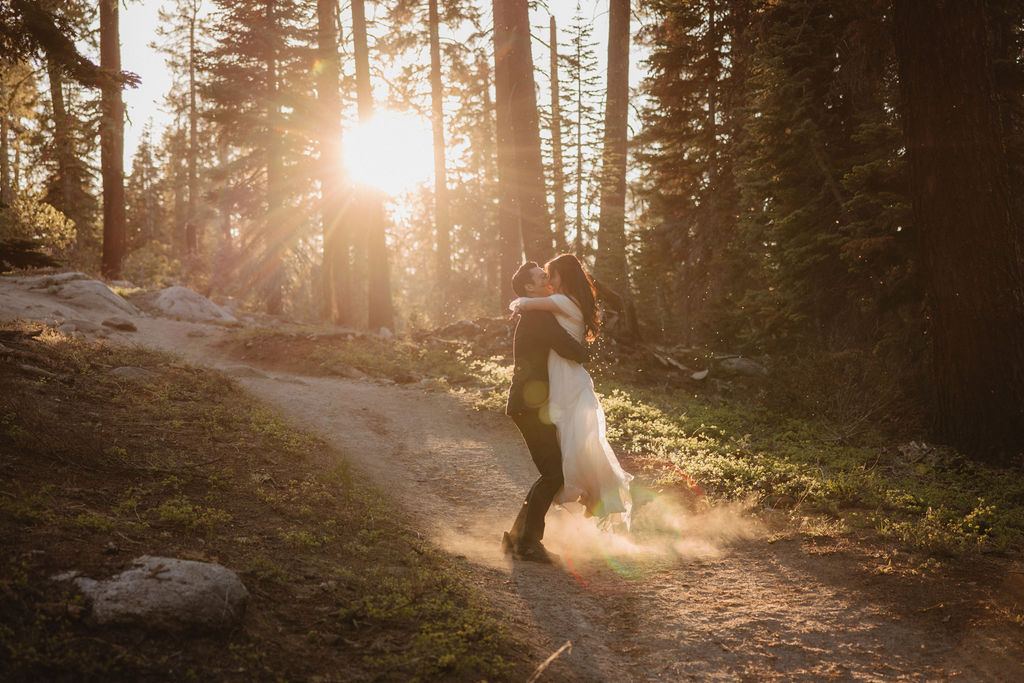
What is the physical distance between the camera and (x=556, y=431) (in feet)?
18.4

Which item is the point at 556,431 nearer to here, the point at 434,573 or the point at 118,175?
the point at 434,573

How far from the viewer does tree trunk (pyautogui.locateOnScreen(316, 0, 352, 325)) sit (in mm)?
21312

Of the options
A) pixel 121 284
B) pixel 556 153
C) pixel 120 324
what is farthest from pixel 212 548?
pixel 556 153

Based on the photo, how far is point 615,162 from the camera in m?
18.6

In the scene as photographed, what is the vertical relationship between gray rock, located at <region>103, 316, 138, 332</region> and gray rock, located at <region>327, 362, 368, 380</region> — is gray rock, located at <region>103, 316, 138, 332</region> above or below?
above

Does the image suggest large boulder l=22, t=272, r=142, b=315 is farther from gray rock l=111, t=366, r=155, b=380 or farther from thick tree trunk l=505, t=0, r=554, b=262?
thick tree trunk l=505, t=0, r=554, b=262

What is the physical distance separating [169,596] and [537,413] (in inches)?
122

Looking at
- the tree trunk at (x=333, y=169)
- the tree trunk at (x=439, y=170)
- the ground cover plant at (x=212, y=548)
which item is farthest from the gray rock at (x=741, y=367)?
the tree trunk at (x=439, y=170)

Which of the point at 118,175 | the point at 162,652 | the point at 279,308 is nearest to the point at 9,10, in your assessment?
the point at 162,652

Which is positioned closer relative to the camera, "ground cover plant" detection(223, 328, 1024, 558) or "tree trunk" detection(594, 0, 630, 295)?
"ground cover plant" detection(223, 328, 1024, 558)

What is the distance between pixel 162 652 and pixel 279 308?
2351 cm

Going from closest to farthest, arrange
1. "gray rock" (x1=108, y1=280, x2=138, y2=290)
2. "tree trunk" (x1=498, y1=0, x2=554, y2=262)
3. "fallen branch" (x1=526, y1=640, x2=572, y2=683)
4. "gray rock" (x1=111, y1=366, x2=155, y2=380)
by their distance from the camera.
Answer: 1. "fallen branch" (x1=526, y1=640, x2=572, y2=683)
2. "gray rock" (x1=111, y1=366, x2=155, y2=380)
3. "tree trunk" (x1=498, y1=0, x2=554, y2=262)
4. "gray rock" (x1=108, y1=280, x2=138, y2=290)

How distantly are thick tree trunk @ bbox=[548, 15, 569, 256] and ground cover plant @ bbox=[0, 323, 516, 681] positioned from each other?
31.2 ft

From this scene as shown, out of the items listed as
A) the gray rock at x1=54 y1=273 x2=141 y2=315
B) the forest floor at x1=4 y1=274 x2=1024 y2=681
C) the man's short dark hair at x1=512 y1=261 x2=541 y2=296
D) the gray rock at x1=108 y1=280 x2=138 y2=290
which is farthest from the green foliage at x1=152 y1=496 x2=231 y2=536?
the gray rock at x1=108 y1=280 x2=138 y2=290
